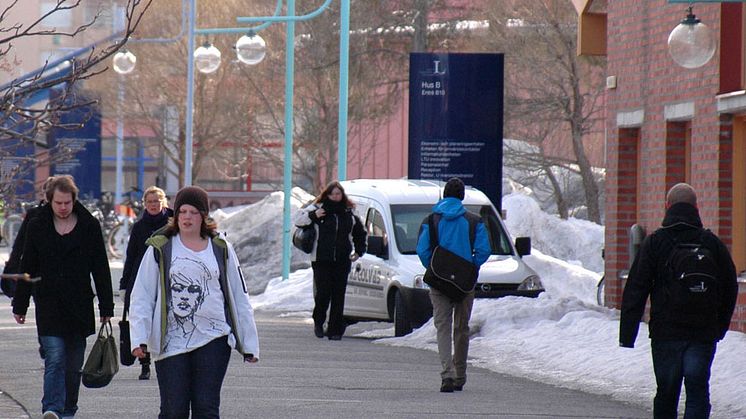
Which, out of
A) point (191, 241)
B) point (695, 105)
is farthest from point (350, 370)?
point (191, 241)

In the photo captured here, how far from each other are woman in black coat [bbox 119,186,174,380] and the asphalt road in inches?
29.8

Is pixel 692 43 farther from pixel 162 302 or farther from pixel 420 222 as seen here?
pixel 162 302

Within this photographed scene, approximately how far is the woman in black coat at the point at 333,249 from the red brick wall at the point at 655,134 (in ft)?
10.4

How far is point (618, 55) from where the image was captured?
65.2ft

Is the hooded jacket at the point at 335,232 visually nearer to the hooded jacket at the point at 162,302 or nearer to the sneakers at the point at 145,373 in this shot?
the sneakers at the point at 145,373

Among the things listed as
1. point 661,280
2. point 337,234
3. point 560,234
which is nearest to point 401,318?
point 337,234

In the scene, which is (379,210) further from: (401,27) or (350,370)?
(401,27)

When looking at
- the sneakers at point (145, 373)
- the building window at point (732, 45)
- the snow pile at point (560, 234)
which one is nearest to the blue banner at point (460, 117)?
the building window at point (732, 45)

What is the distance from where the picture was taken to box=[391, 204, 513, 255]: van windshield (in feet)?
64.7

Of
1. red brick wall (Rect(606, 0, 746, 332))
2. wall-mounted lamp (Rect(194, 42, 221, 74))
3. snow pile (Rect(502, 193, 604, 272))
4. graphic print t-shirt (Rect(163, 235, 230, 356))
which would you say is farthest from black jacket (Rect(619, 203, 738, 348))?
snow pile (Rect(502, 193, 604, 272))

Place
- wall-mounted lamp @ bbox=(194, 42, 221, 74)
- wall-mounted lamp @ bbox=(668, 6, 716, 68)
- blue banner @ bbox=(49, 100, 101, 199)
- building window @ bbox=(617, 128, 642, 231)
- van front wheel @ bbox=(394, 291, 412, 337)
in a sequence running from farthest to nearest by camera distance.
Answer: blue banner @ bbox=(49, 100, 101, 199) < wall-mounted lamp @ bbox=(194, 42, 221, 74) < building window @ bbox=(617, 128, 642, 231) < van front wheel @ bbox=(394, 291, 412, 337) < wall-mounted lamp @ bbox=(668, 6, 716, 68)

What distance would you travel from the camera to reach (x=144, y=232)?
13.5 metres

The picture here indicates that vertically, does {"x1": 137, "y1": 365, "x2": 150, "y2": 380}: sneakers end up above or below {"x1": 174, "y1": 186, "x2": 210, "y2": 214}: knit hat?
below

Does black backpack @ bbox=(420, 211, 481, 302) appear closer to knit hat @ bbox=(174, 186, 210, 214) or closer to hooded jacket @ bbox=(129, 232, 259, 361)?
hooded jacket @ bbox=(129, 232, 259, 361)
